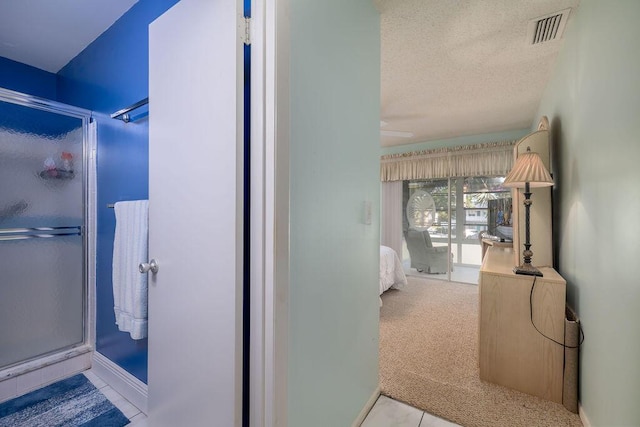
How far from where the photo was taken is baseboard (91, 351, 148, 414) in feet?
5.11

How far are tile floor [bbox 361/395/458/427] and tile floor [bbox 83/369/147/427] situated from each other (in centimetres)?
124

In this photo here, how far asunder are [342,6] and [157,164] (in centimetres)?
116

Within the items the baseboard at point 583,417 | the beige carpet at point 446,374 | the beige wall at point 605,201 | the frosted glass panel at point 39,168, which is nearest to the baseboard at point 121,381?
the frosted glass panel at point 39,168

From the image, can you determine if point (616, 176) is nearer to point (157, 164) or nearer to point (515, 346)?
point (515, 346)

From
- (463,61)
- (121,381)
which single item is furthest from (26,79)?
(463,61)

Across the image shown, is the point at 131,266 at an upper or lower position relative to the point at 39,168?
lower

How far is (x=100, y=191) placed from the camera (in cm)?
190

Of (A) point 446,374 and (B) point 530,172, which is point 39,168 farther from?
(B) point 530,172

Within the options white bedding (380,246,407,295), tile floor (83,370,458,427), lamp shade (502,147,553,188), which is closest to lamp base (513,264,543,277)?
lamp shade (502,147,553,188)

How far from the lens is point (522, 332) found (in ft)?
5.90

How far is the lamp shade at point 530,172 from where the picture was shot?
1.88m

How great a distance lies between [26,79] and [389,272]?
4163mm

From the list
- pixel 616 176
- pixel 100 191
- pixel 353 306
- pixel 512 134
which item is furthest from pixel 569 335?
pixel 512 134

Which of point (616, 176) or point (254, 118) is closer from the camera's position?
point (254, 118)
